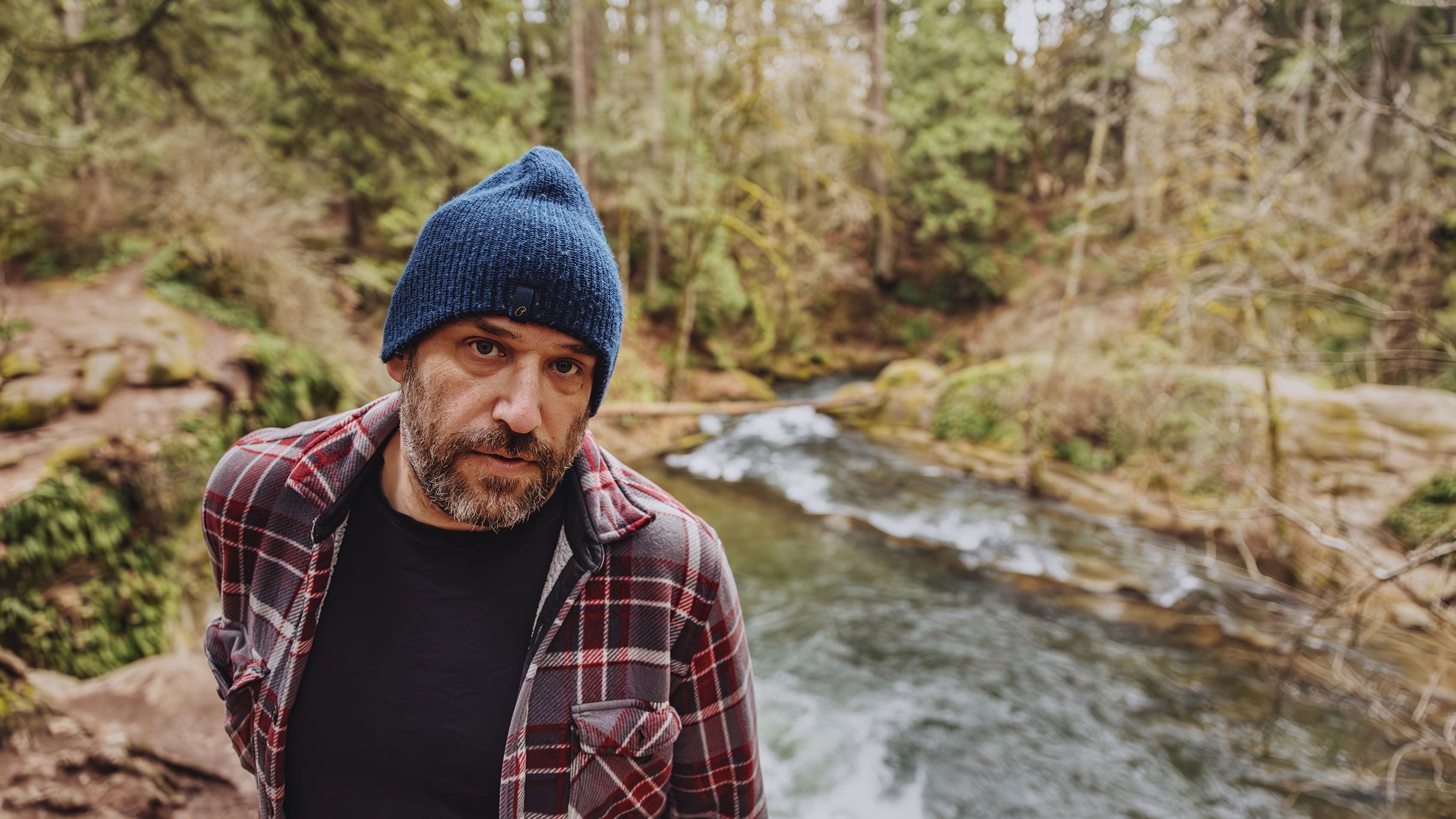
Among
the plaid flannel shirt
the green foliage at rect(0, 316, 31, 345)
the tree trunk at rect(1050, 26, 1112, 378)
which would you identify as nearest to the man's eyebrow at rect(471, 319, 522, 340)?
the plaid flannel shirt

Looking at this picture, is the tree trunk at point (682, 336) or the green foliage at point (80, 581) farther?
the tree trunk at point (682, 336)

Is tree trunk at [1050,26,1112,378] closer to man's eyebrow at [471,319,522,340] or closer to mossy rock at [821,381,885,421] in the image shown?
mossy rock at [821,381,885,421]

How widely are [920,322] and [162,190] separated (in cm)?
1794

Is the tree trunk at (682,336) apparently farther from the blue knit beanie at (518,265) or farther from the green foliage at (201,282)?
the blue knit beanie at (518,265)

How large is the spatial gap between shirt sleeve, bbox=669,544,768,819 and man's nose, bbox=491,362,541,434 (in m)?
0.45

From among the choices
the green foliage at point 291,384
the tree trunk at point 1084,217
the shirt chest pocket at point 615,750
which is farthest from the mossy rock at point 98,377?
the tree trunk at point 1084,217

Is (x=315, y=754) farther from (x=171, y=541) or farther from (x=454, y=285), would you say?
(x=171, y=541)

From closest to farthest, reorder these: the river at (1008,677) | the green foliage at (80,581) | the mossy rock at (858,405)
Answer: the green foliage at (80,581)
the river at (1008,677)
the mossy rock at (858,405)

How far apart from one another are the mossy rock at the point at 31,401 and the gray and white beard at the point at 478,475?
4784mm

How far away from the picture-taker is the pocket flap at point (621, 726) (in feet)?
3.84

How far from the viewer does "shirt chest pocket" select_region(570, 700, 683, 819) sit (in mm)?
1174

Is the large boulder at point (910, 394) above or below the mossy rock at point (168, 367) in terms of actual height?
below

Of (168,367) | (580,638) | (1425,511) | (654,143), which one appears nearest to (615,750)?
(580,638)

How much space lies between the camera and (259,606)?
1.30m
